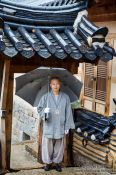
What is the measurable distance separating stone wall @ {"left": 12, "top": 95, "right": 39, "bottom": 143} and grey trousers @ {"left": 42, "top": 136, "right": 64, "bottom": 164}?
624cm

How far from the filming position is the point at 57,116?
574 centimetres

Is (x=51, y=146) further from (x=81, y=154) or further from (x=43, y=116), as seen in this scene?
(x=81, y=154)

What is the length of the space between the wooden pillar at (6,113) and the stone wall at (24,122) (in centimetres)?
668

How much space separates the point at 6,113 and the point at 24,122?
8611 millimetres

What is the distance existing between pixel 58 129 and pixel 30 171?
3.01ft

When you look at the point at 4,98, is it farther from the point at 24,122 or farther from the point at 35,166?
the point at 24,122

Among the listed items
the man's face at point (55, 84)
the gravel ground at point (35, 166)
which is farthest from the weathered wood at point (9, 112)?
the man's face at point (55, 84)

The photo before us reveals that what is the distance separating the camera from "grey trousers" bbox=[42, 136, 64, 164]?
19.5 ft

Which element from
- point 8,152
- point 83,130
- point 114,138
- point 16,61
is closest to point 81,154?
point 83,130

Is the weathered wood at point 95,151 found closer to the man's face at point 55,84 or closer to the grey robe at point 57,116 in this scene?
the grey robe at point 57,116

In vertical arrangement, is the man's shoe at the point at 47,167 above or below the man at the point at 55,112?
below

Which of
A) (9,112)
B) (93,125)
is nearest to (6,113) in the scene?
(9,112)

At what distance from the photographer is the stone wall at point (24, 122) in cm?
1271

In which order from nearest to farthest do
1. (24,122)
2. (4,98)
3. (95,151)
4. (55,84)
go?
(4,98)
(55,84)
(95,151)
(24,122)
